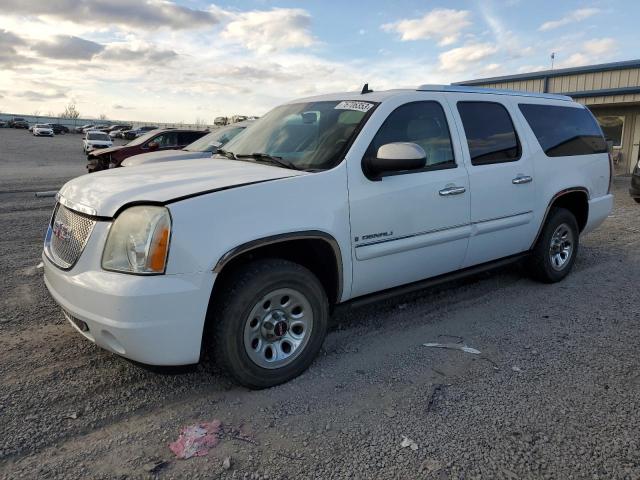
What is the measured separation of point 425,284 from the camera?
4.12 meters

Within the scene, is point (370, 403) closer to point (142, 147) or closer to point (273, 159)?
point (273, 159)

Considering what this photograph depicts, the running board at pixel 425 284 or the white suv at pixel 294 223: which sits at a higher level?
the white suv at pixel 294 223

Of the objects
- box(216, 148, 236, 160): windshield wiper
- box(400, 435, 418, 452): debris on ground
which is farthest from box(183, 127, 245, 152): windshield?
box(400, 435, 418, 452): debris on ground

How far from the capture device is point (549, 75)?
17344mm

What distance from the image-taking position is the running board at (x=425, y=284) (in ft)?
12.1

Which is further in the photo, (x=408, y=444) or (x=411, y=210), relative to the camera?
(x=411, y=210)

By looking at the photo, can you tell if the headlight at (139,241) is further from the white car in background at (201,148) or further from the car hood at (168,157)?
the white car in background at (201,148)

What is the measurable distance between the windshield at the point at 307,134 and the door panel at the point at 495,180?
3.37 feet

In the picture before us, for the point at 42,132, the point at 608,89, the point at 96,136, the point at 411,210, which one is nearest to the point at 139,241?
the point at 411,210

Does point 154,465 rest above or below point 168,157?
below

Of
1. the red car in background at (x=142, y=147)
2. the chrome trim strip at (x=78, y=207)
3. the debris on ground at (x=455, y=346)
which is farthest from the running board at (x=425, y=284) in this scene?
the red car in background at (x=142, y=147)

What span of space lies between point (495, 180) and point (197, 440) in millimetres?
3175

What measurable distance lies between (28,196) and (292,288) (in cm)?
1058

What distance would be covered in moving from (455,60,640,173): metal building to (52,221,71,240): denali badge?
1699 cm
